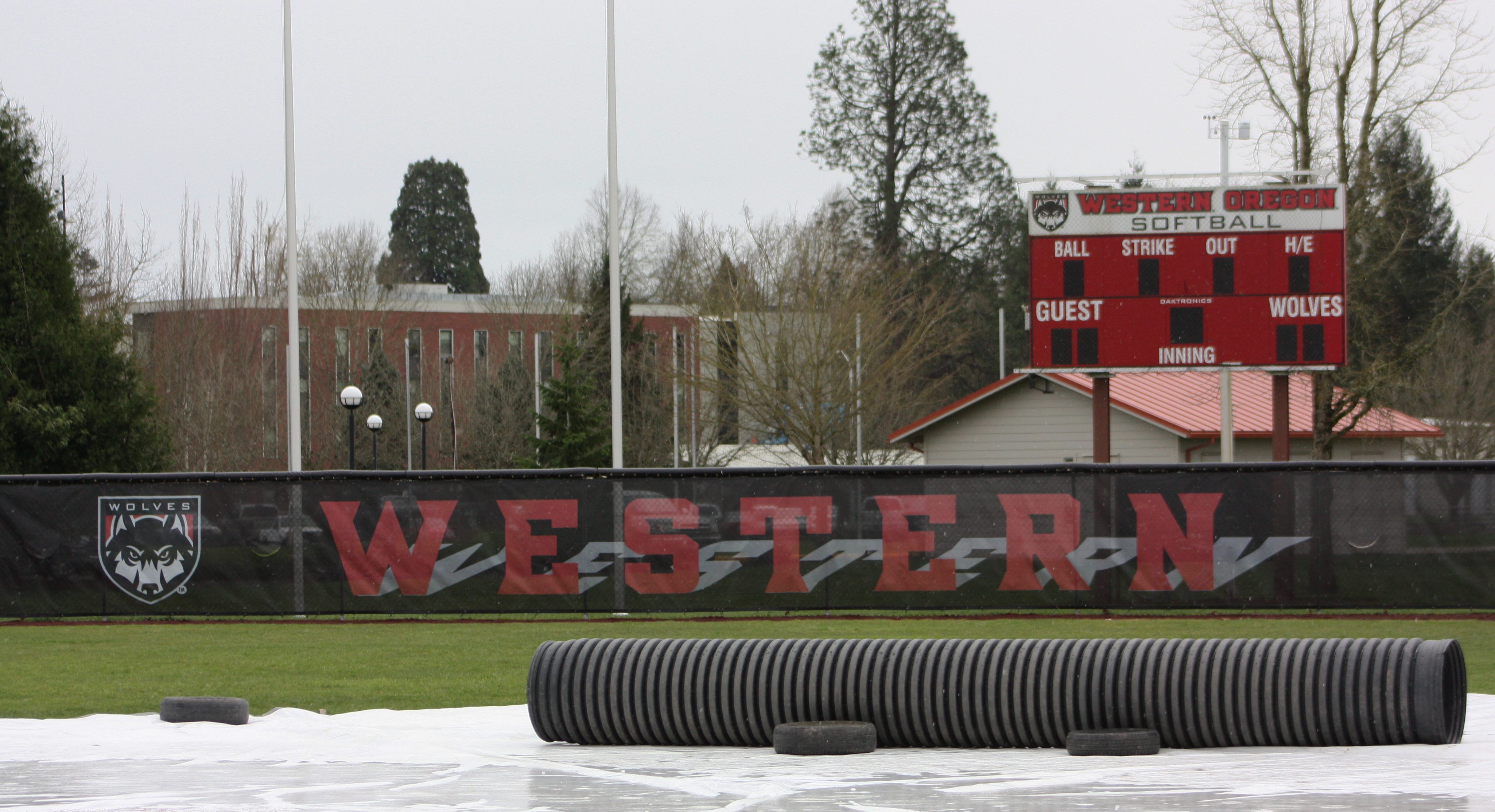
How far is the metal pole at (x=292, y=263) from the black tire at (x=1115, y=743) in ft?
45.4

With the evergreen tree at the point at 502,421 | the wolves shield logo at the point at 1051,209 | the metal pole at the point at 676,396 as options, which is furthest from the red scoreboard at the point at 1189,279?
the evergreen tree at the point at 502,421

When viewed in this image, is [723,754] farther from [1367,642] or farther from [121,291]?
[121,291]

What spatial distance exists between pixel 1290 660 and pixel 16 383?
2082 cm

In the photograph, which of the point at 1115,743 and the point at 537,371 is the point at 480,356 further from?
the point at 1115,743

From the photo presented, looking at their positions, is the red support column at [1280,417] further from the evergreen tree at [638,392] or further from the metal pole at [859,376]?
the evergreen tree at [638,392]

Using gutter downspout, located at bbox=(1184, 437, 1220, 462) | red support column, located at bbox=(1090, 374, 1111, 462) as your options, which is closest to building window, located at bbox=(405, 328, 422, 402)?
gutter downspout, located at bbox=(1184, 437, 1220, 462)

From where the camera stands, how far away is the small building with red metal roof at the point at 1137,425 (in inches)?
1364

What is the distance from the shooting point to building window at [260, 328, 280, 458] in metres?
50.8

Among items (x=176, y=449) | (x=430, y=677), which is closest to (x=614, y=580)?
(x=430, y=677)

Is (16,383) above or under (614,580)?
above

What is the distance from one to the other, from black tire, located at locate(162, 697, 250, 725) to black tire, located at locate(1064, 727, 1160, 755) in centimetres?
547

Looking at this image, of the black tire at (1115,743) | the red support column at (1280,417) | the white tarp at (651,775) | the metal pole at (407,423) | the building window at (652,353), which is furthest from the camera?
the metal pole at (407,423)

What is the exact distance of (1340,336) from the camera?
18219 millimetres

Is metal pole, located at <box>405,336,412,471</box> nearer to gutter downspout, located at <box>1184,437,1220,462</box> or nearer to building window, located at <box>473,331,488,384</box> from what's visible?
building window, located at <box>473,331,488,384</box>
